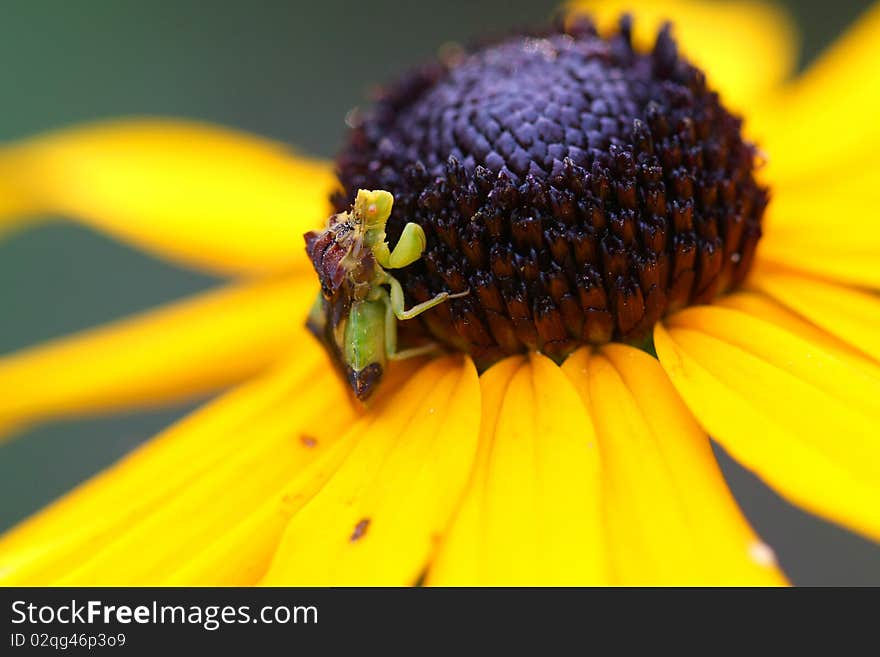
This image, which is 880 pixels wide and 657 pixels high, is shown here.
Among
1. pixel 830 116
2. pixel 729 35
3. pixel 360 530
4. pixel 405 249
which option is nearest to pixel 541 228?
pixel 405 249

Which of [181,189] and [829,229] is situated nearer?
[829,229]

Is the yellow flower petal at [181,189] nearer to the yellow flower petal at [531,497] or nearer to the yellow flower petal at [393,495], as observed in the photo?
the yellow flower petal at [393,495]

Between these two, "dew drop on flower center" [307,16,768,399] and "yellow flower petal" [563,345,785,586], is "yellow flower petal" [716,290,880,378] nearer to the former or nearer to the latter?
"dew drop on flower center" [307,16,768,399]

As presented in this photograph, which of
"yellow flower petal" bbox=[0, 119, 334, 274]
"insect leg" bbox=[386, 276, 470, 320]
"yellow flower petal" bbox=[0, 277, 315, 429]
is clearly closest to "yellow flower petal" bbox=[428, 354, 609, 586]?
"insect leg" bbox=[386, 276, 470, 320]

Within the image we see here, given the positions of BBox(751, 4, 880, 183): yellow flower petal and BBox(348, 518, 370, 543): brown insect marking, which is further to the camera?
BBox(751, 4, 880, 183): yellow flower petal

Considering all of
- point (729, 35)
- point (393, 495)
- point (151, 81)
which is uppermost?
point (151, 81)

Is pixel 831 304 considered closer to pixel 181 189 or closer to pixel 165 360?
pixel 165 360
